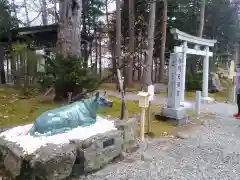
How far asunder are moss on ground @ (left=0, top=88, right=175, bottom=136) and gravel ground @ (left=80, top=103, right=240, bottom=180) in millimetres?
616

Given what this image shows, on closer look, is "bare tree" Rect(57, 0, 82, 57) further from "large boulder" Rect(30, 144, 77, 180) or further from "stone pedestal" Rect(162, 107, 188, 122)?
"large boulder" Rect(30, 144, 77, 180)

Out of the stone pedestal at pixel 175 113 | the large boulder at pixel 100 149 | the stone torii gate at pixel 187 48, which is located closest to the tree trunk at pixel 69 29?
the stone torii gate at pixel 187 48

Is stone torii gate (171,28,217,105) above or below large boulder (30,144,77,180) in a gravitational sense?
above

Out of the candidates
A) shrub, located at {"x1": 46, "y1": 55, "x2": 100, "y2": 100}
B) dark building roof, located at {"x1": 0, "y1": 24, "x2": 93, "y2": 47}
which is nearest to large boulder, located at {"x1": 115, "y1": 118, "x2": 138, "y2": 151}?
shrub, located at {"x1": 46, "y1": 55, "x2": 100, "y2": 100}

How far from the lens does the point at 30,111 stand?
541 centimetres

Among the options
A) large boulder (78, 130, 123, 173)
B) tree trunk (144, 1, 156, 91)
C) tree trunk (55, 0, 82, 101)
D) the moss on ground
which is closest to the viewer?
large boulder (78, 130, 123, 173)

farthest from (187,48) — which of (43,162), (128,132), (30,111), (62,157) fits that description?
(43,162)

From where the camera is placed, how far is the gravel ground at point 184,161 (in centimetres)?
288

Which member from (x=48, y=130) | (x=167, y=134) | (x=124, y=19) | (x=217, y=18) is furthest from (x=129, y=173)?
(x=217, y=18)

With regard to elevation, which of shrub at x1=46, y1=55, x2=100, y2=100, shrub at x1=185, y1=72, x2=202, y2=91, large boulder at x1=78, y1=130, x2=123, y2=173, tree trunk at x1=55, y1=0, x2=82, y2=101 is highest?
tree trunk at x1=55, y1=0, x2=82, y2=101

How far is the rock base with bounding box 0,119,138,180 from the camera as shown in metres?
2.44

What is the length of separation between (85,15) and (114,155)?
44.3ft

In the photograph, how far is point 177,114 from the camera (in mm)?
5180

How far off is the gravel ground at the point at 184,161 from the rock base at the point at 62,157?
0.55 feet
